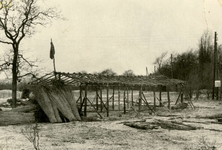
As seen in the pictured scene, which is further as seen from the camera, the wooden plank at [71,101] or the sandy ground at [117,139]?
the wooden plank at [71,101]

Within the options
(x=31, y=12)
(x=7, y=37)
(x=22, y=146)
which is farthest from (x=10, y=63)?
(x=22, y=146)

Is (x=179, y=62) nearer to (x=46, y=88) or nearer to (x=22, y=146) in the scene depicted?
(x=46, y=88)

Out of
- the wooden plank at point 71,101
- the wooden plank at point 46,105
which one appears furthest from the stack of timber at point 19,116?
the wooden plank at point 71,101

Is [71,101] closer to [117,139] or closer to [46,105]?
[46,105]

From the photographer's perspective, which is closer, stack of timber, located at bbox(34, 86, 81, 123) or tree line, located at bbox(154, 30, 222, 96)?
stack of timber, located at bbox(34, 86, 81, 123)

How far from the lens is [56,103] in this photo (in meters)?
17.6

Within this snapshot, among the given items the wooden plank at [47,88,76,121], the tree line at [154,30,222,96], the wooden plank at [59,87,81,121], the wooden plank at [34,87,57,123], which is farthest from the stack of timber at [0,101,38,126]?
the tree line at [154,30,222,96]

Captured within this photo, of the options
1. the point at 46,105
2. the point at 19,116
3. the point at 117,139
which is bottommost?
the point at 117,139

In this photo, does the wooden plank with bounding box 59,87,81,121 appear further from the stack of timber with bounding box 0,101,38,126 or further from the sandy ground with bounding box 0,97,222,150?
the sandy ground with bounding box 0,97,222,150

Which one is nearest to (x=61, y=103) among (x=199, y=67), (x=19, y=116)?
(x=19, y=116)

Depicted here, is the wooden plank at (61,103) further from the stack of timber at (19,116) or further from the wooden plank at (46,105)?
the stack of timber at (19,116)

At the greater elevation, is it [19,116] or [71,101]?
[71,101]

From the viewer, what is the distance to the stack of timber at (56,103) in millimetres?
17250

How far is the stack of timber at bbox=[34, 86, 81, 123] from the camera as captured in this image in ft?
56.6
